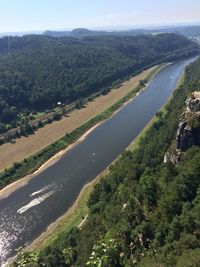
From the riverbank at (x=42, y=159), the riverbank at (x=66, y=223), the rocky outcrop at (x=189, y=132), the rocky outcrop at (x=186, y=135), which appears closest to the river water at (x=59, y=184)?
the riverbank at (x=66, y=223)

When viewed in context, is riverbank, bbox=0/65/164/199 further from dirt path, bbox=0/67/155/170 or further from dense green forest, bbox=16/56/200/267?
dense green forest, bbox=16/56/200/267

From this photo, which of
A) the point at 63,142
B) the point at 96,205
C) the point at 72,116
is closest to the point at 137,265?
the point at 96,205

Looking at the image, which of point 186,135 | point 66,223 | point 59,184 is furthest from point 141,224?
point 59,184

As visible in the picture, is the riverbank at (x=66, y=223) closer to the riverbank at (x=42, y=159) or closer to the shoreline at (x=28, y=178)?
the shoreline at (x=28, y=178)

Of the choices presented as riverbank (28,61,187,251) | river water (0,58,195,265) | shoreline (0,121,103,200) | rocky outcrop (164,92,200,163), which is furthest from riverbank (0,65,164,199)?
rocky outcrop (164,92,200,163)

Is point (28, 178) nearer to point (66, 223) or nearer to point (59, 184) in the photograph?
point (59, 184)

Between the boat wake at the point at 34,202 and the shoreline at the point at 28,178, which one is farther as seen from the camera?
the shoreline at the point at 28,178

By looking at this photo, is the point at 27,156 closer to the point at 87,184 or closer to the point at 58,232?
the point at 87,184
